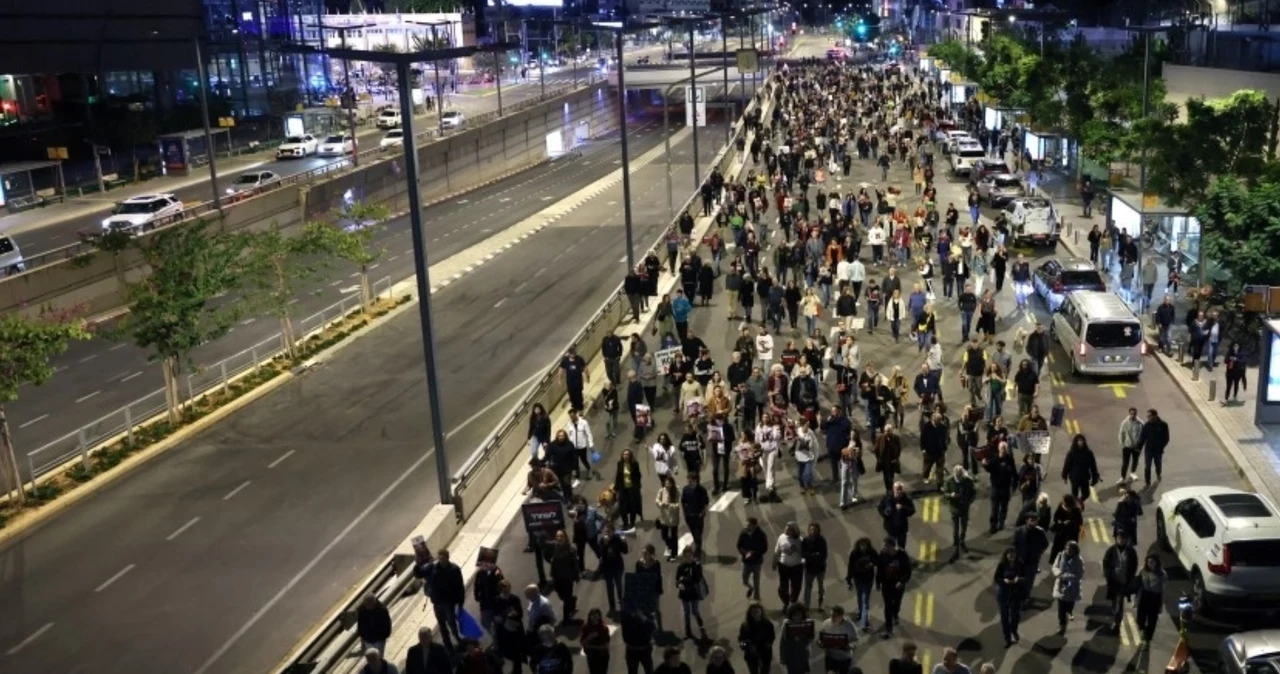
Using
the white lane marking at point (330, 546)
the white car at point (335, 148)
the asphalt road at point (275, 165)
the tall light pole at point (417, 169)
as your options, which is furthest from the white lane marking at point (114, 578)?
the white car at point (335, 148)

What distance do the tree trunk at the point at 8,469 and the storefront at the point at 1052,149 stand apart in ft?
156

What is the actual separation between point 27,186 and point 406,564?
50928 millimetres

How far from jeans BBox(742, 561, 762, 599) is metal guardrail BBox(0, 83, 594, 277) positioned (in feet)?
84.8

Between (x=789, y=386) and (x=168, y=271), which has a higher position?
(x=168, y=271)

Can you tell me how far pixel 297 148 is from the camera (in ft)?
249

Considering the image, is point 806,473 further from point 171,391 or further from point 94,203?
point 94,203

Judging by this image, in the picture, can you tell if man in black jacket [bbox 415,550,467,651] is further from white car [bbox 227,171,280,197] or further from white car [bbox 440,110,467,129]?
white car [bbox 440,110,467,129]

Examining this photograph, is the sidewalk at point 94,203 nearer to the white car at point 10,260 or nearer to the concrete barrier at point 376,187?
the concrete barrier at point 376,187

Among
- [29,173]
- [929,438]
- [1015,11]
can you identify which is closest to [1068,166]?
[1015,11]

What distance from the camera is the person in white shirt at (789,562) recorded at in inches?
613

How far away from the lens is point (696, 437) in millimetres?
19781

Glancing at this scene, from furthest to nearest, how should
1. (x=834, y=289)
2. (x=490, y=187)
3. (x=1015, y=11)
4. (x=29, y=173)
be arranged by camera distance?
1. (x=1015, y=11)
2. (x=490, y=187)
3. (x=29, y=173)
4. (x=834, y=289)

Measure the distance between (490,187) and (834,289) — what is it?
45.9 meters

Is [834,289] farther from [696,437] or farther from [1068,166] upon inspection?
[1068,166]
